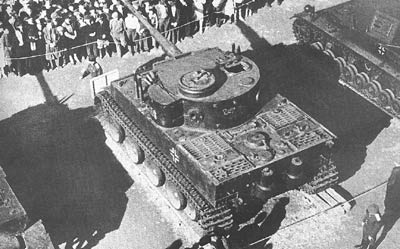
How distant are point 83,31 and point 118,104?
491 cm

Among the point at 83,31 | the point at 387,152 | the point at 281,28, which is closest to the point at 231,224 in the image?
the point at 387,152

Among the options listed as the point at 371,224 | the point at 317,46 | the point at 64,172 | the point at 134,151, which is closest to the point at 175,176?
the point at 134,151

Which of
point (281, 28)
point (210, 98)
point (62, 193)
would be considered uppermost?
point (210, 98)

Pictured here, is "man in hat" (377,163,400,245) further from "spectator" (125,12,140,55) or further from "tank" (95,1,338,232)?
"spectator" (125,12,140,55)

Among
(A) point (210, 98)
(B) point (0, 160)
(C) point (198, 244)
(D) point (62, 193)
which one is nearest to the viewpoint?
(C) point (198, 244)

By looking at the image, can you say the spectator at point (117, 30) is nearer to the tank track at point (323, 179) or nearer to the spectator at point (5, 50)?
the spectator at point (5, 50)

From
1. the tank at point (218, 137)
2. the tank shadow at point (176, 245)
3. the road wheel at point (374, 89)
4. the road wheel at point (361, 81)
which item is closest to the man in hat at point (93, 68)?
the tank at point (218, 137)

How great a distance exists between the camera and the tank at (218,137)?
51.9ft

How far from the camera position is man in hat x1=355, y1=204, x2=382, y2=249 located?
Answer: 607 inches

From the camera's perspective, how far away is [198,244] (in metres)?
15.2

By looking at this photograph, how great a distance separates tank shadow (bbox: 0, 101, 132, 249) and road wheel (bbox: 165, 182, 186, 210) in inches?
58.0

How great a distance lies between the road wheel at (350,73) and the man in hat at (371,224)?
8294mm

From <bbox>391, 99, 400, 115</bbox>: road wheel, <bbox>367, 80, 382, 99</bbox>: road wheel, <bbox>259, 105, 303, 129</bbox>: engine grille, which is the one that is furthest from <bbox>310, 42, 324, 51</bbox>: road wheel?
<bbox>259, 105, 303, 129</bbox>: engine grille

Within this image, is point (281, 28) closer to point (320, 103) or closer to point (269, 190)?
point (320, 103)
